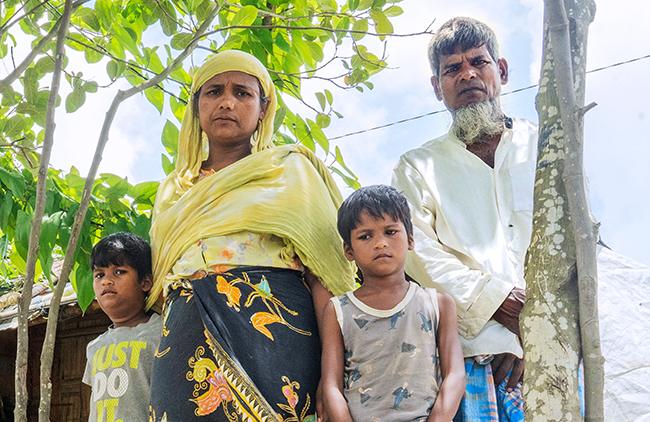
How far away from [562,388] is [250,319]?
0.94 m

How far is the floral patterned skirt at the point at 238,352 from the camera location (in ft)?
5.35

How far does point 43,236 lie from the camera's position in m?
2.69

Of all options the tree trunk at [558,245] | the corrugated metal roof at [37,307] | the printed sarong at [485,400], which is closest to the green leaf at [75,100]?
the printed sarong at [485,400]

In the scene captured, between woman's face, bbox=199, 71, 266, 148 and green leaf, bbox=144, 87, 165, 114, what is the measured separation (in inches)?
48.6

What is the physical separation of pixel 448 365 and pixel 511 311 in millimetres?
245

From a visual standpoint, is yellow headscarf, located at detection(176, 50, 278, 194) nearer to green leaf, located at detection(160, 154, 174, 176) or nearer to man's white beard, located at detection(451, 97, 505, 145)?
man's white beard, located at detection(451, 97, 505, 145)

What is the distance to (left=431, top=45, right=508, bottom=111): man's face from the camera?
2205 mm

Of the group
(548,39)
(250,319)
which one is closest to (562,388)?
(548,39)

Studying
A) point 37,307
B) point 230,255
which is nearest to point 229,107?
point 230,255

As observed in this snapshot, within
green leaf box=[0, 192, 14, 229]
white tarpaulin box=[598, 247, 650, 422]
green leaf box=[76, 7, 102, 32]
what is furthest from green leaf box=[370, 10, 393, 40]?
green leaf box=[0, 192, 14, 229]

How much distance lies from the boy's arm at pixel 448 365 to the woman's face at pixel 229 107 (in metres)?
0.93

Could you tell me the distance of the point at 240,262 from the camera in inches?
73.6

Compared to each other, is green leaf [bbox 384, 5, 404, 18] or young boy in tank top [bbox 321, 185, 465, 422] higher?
green leaf [bbox 384, 5, 404, 18]

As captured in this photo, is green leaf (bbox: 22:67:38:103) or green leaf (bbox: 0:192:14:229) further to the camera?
green leaf (bbox: 0:192:14:229)
